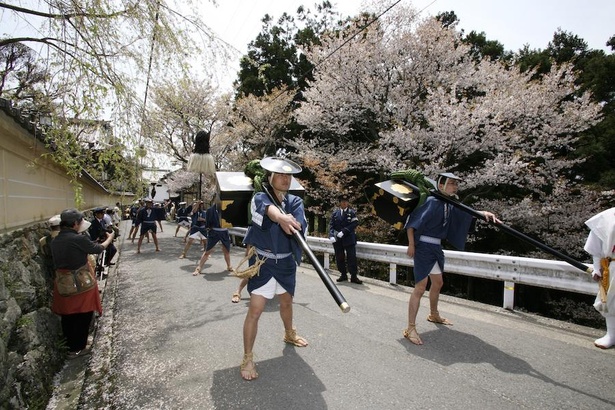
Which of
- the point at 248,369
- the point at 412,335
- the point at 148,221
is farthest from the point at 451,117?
the point at 148,221

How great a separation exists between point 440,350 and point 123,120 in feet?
15.4

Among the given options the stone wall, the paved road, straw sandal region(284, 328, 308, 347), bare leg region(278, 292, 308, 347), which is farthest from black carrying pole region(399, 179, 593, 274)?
the stone wall

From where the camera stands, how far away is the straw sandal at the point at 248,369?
3.12 meters

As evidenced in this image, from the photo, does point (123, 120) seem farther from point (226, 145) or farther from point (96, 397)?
point (226, 145)

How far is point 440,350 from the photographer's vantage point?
366cm

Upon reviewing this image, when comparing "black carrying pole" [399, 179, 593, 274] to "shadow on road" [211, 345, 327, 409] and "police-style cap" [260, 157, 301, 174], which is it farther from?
"shadow on road" [211, 345, 327, 409]

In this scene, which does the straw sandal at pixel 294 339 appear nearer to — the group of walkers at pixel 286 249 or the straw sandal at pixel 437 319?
the group of walkers at pixel 286 249

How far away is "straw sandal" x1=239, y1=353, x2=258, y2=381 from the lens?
3.12 metres

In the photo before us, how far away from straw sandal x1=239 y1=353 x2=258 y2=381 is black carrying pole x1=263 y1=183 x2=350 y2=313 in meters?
1.17

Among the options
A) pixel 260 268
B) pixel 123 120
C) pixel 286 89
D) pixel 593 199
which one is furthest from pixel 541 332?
pixel 286 89

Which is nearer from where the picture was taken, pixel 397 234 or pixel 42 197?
pixel 42 197

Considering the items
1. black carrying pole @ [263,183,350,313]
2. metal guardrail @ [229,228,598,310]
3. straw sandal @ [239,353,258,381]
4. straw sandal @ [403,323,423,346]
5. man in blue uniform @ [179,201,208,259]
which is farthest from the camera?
man in blue uniform @ [179,201,208,259]

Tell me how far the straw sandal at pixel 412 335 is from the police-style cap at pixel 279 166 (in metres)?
2.24

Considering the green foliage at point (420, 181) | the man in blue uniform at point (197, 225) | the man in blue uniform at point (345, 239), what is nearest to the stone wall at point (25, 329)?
the green foliage at point (420, 181)
